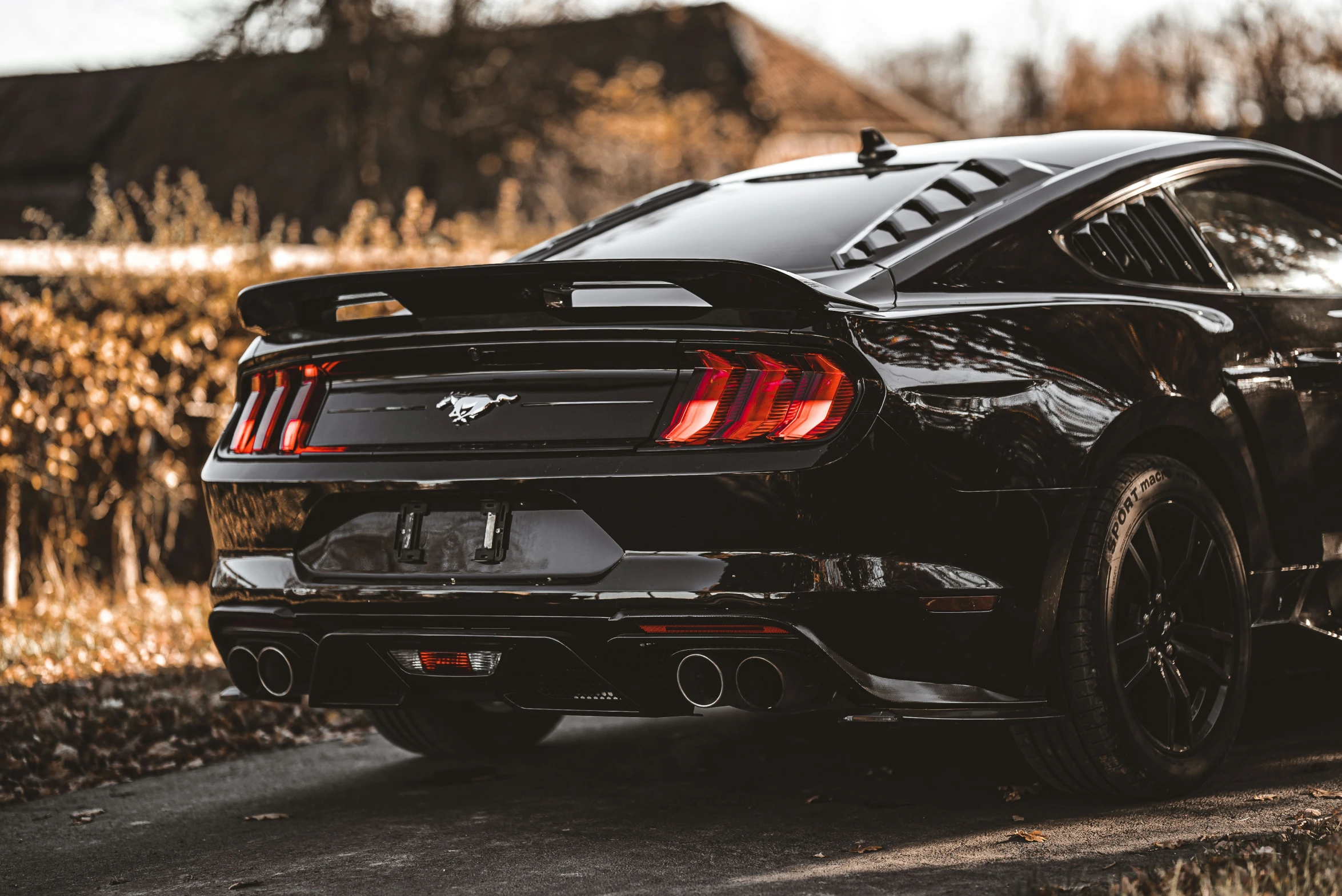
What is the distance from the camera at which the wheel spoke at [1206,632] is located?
3.92 m

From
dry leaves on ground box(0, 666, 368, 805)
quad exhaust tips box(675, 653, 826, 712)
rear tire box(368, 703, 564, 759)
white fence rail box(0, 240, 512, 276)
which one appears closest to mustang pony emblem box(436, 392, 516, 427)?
quad exhaust tips box(675, 653, 826, 712)

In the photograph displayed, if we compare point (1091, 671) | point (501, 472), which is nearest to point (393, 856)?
point (501, 472)

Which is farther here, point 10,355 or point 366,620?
point 10,355

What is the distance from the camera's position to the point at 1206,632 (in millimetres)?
3973

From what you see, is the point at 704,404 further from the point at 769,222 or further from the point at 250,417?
the point at 250,417

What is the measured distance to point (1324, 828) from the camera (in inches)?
135

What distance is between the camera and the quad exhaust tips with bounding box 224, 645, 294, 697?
12.6 feet

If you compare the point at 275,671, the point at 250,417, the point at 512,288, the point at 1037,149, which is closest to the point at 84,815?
the point at 275,671

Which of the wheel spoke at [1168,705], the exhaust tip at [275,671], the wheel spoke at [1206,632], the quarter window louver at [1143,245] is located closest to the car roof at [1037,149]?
the quarter window louver at [1143,245]

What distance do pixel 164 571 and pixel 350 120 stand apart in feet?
63.6

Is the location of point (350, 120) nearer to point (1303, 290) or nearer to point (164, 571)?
point (164, 571)

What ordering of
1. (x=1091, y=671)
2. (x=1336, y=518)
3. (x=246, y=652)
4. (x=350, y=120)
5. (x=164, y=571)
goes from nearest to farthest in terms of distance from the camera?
(x=1091, y=671) → (x=246, y=652) → (x=1336, y=518) → (x=164, y=571) → (x=350, y=120)

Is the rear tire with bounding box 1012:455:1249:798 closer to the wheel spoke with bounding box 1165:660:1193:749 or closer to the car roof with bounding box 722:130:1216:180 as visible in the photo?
the wheel spoke with bounding box 1165:660:1193:749

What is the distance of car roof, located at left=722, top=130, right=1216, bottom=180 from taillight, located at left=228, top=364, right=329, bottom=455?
169 centimetres
